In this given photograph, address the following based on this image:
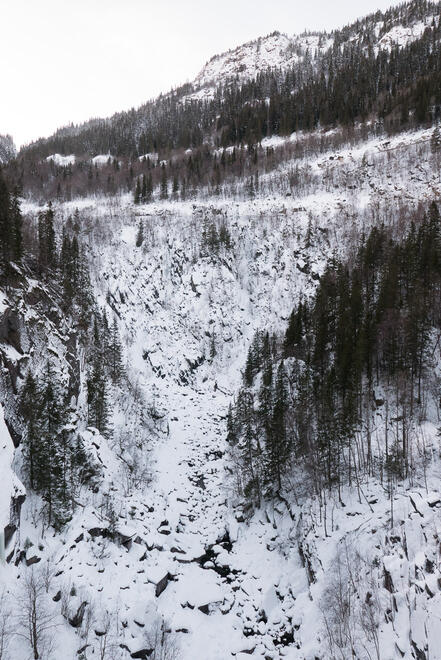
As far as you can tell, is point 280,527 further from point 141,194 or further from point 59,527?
point 141,194

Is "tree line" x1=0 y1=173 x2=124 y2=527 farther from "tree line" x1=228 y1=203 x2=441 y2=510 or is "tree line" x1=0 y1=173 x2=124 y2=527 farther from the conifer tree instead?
"tree line" x1=228 y1=203 x2=441 y2=510

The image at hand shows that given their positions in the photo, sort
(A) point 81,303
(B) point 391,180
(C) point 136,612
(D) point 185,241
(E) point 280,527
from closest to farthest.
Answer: (C) point 136,612 → (E) point 280,527 → (A) point 81,303 → (D) point 185,241 → (B) point 391,180

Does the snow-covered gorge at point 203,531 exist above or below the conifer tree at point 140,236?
below

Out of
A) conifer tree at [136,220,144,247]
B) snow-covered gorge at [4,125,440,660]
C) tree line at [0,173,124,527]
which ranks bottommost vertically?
snow-covered gorge at [4,125,440,660]

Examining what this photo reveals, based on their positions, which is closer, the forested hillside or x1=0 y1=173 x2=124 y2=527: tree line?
the forested hillside

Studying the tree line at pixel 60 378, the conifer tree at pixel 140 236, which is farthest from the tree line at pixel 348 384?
the conifer tree at pixel 140 236

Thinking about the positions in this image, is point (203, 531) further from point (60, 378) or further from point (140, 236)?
point (140, 236)

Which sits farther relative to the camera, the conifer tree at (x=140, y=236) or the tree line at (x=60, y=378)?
the conifer tree at (x=140, y=236)

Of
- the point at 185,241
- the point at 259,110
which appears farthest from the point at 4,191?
the point at 259,110

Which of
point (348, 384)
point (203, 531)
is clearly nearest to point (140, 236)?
point (348, 384)

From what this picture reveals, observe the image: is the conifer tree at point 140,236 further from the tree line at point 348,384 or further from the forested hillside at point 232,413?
A: the tree line at point 348,384

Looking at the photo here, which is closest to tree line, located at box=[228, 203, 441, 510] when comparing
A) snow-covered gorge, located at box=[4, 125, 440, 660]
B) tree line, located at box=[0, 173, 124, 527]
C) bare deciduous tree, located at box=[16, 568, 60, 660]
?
snow-covered gorge, located at box=[4, 125, 440, 660]
